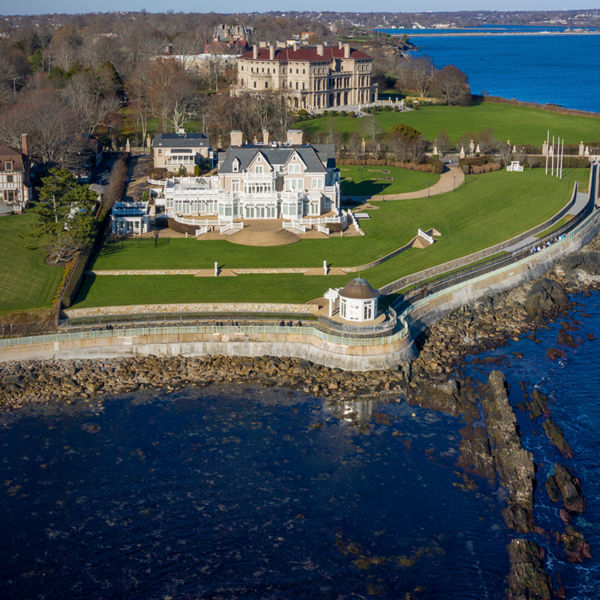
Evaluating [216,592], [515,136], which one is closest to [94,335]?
[216,592]

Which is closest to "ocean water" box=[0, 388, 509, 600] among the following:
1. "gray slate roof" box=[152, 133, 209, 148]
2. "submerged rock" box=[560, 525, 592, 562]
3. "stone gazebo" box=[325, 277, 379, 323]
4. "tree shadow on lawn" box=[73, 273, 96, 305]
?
"submerged rock" box=[560, 525, 592, 562]

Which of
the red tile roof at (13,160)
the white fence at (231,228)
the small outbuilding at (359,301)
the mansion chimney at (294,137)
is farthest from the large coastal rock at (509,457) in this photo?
the red tile roof at (13,160)

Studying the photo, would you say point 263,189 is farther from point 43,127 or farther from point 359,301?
point 43,127

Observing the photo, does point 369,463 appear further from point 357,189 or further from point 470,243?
point 357,189

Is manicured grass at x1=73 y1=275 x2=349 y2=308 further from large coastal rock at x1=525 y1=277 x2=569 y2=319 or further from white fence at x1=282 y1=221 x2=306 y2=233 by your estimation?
large coastal rock at x1=525 y1=277 x2=569 y2=319

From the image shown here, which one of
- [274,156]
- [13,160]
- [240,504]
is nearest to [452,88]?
[274,156]

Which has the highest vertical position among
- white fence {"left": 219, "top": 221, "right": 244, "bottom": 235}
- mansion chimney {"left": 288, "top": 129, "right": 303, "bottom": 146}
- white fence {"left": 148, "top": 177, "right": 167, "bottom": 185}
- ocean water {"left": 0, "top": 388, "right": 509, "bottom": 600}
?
mansion chimney {"left": 288, "top": 129, "right": 303, "bottom": 146}
